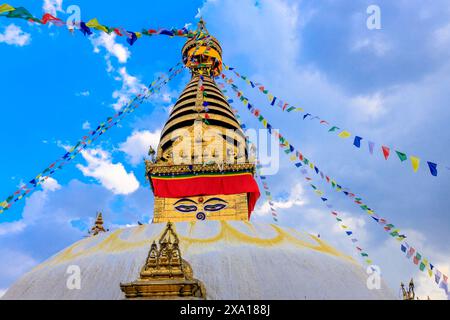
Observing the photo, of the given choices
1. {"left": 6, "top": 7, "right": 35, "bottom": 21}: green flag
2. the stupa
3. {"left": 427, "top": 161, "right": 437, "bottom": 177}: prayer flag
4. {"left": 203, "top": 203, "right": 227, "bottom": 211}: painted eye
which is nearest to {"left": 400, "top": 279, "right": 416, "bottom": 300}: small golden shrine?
the stupa

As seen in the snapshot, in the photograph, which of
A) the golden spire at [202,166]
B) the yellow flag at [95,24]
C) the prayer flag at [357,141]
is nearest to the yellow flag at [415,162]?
the prayer flag at [357,141]

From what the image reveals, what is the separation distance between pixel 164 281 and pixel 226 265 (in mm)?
2006

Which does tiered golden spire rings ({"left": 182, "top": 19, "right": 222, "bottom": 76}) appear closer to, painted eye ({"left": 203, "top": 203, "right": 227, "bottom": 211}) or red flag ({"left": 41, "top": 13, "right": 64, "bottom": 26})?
painted eye ({"left": 203, "top": 203, "right": 227, "bottom": 211})

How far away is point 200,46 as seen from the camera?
24.2 m

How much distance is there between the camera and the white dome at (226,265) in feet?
23.6

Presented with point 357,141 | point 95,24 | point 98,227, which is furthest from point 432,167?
point 98,227

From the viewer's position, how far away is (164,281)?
5910 millimetres

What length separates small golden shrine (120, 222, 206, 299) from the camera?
19.3 feet

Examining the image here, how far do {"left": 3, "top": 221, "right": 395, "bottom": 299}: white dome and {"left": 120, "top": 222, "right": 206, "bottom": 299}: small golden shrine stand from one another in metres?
1.14

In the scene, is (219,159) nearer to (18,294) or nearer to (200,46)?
(200,46)

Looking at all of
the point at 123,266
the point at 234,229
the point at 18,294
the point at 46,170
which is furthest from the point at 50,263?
the point at 234,229

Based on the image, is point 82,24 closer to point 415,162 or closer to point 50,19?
point 50,19

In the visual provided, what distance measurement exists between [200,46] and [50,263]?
18550mm

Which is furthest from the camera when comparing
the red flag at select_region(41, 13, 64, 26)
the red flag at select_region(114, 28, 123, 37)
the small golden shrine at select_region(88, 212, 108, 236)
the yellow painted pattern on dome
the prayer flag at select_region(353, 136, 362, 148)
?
the small golden shrine at select_region(88, 212, 108, 236)
